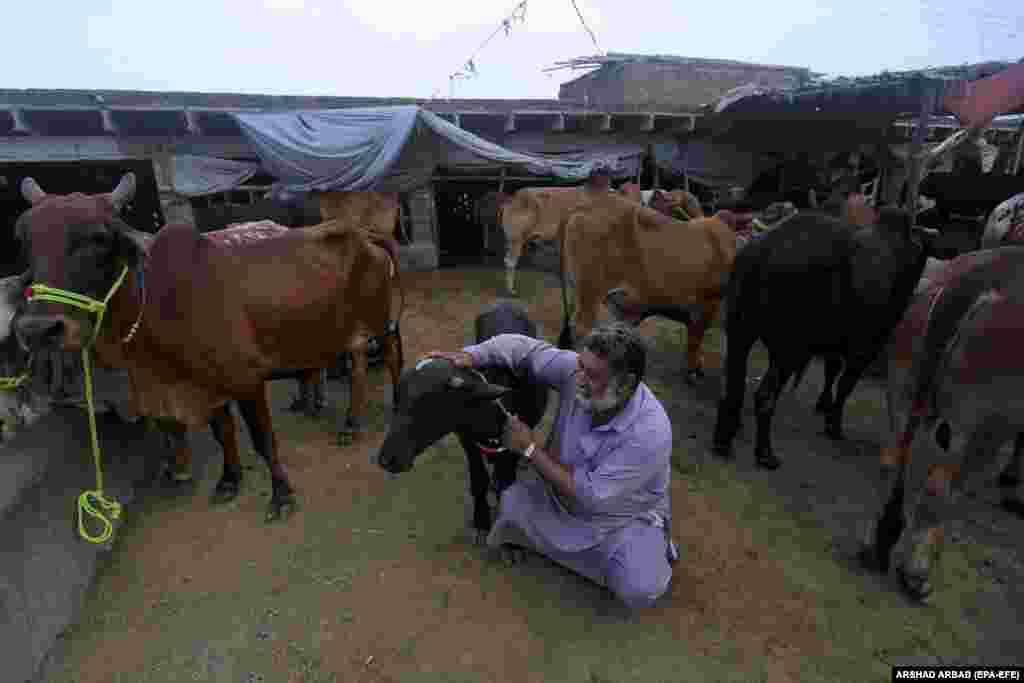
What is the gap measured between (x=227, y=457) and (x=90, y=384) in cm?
106

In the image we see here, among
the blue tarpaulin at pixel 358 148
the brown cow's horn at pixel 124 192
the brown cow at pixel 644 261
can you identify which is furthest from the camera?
the blue tarpaulin at pixel 358 148

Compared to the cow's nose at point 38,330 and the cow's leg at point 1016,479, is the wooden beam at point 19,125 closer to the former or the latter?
the cow's nose at point 38,330

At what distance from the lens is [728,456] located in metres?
4.19

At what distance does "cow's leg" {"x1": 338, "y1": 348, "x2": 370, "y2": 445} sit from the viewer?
4.45 metres

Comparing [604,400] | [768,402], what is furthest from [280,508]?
[768,402]

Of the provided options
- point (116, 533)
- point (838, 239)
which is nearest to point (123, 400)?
point (116, 533)

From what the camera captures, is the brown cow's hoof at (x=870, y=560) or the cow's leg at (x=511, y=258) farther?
the cow's leg at (x=511, y=258)

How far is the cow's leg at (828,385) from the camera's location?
464 cm

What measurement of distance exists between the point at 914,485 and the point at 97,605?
427 centimetres

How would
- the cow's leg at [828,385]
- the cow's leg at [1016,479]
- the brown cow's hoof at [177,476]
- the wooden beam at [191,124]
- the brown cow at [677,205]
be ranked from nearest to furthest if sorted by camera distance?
the cow's leg at [1016,479], the brown cow's hoof at [177,476], the cow's leg at [828,385], the brown cow at [677,205], the wooden beam at [191,124]

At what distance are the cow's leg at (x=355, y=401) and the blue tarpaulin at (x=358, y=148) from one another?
402 cm

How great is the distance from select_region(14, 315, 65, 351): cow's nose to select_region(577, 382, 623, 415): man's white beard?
2.42 m

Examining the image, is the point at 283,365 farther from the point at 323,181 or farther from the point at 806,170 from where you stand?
the point at 806,170

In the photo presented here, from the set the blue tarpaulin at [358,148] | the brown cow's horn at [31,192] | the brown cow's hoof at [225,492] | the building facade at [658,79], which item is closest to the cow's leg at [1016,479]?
the brown cow's hoof at [225,492]
